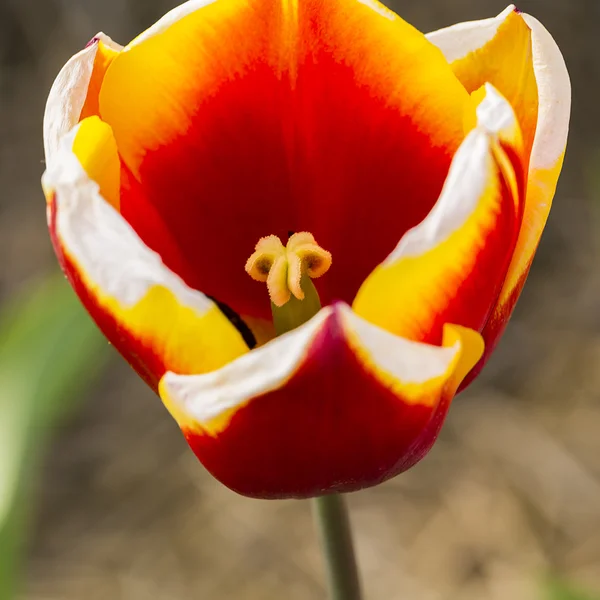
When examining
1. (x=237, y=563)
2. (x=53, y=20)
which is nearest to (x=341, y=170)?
(x=237, y=563)

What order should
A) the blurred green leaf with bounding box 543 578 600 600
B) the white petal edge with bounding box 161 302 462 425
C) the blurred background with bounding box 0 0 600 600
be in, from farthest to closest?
the blurred background with bounding box 0 0 600 600
the blurred green leaf with bounding box 543 578 600 600
the white petal edge with bounding box 161 302 462 425

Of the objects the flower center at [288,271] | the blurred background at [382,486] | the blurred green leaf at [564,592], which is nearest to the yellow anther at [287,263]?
the flower center at [288,271]

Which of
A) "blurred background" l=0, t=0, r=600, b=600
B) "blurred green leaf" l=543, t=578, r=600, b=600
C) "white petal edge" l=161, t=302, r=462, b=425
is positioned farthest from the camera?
"blurred background" l=0, t=0, r=600, b=600

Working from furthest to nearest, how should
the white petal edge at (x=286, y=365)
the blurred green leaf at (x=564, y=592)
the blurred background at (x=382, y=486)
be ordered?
the blurred background at (x=382, y=486)
the blurred green leaf at (x=564, y=592)
the white petal edge at (x=286, y=365)

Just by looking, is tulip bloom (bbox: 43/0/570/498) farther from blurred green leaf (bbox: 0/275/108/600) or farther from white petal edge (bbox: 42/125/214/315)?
blurred green leaf (bbox: 0/275/108/600)

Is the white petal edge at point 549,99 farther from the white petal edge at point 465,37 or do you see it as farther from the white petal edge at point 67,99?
the white petal edge at point 67,99

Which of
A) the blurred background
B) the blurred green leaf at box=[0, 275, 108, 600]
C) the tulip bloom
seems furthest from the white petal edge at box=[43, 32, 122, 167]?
the blurred background

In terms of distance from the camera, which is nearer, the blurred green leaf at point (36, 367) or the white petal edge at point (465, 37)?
the white petal edge at point (465, 37)
